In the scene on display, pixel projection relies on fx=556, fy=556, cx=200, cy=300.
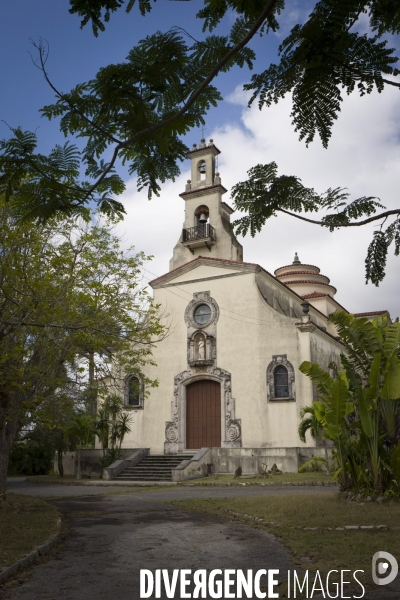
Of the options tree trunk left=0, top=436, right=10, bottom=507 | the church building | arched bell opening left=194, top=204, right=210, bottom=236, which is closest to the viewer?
tree trunk left=0, top=436, right=10, bottom=507

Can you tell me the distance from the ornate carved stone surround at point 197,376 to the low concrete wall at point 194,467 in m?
1.95

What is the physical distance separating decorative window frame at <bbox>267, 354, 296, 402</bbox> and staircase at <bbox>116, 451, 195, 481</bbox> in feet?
14.6

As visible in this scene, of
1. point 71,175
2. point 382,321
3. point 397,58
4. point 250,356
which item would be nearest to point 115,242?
point 382,321

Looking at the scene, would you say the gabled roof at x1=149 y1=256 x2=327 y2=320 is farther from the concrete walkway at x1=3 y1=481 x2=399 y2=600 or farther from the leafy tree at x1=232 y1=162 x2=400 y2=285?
the leafy tree at x1=232 y1=162 x2=400 y2=285

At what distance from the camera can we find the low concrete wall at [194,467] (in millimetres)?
21047

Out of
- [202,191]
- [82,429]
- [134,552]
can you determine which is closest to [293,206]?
[134,552]

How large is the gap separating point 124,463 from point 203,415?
434 centimetres

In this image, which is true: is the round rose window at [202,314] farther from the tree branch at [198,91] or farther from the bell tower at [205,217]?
the tree branch at [198,91]

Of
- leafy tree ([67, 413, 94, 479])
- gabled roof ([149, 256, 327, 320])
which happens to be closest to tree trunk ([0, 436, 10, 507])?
leafy tree ([67, 413, 94, 479])

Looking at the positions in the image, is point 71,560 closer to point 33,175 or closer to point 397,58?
point 33,175

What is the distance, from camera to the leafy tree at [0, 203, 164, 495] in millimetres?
10039

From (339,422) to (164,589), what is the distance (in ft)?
23.2

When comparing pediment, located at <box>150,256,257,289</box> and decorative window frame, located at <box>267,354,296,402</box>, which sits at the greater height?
pediment, located at <box>150,256,257,289</box>

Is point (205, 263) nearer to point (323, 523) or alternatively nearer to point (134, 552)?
point (323, 523)
